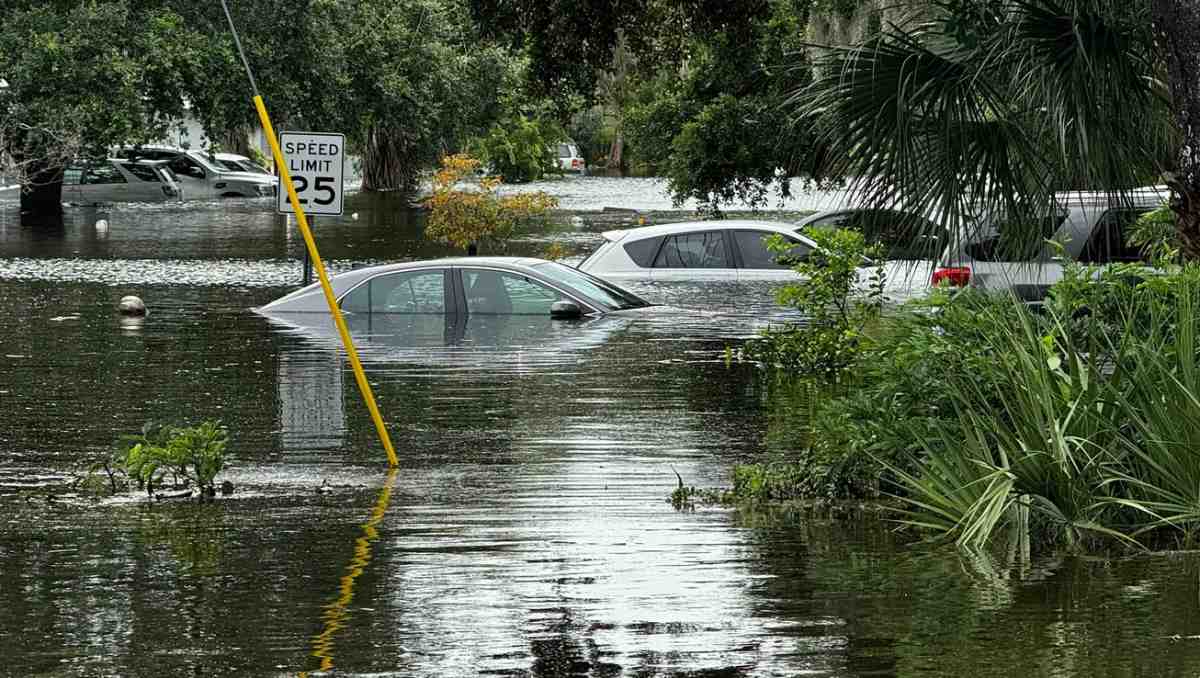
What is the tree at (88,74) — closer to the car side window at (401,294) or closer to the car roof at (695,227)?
the car roof at (695,227)

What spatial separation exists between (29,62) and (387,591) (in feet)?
96.2

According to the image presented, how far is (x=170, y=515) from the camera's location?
421 inches

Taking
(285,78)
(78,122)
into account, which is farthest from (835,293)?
(285,78)

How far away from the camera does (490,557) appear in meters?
9.23

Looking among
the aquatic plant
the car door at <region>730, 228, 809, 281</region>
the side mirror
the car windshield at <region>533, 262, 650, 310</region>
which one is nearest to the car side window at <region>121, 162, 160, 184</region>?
the car door at <region>730, 228, 809, 281</region>

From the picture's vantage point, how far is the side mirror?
21406 mm

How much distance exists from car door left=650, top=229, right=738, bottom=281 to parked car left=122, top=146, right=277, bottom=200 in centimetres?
3867

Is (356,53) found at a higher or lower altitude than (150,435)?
higher

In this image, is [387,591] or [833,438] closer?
[387,591]

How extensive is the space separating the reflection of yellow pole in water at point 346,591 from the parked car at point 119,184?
47.2m

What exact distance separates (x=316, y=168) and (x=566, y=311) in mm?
3083

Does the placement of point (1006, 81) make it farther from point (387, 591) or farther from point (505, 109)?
point (505, 109)

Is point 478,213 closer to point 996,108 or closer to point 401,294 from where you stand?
point 401,294

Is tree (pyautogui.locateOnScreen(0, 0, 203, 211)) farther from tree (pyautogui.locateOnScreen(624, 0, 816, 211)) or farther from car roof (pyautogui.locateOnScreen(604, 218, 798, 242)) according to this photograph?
car roof (pyautogui.locateOnScreen(604, 218, 798, 242))
